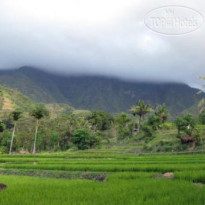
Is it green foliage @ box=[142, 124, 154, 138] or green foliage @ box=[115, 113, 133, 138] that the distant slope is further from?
green foliage @ box=[142, 124, 154, 138]

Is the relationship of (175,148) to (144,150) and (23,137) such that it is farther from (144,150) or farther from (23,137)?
(23,137)

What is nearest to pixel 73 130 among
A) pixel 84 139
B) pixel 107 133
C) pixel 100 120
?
pixel 84 139

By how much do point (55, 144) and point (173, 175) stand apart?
252ft

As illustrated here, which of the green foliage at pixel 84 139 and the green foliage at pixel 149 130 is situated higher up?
the green foliage at pixel 149 130

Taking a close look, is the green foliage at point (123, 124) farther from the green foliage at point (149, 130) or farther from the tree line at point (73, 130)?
the green foliage at point (149, 130)

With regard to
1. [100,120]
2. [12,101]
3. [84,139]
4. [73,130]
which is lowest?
[84,139]

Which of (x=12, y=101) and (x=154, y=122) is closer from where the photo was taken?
(x=154, y=122)

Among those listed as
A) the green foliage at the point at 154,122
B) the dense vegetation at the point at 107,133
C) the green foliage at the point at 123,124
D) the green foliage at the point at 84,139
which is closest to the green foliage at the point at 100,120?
the dense vegetation at the point at 107,133

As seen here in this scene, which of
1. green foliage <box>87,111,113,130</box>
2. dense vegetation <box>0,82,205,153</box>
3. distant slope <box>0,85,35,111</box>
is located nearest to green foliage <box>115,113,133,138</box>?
dense vegetation <box>0,82,205,153</box>

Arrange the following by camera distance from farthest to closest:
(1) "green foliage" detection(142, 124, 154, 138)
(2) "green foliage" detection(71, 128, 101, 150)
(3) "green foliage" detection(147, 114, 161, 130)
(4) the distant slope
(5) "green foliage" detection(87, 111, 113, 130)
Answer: (4) the distant slope < (5) "green foliage" detection(87, 111, 113, 130) < (2) "green foliage" detection(71, 128, 101, 150) < (3) "green foliage" detection(147, 114, 161, 130) < (1) "green foliage" detection(142, 124, 154, 138)

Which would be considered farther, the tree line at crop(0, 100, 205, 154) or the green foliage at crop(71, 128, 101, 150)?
the green foliage at crop(71, 128, 101, 150)

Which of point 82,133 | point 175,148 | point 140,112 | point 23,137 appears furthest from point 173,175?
point 23,137

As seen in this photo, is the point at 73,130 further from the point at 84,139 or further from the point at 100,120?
the point at 100,120

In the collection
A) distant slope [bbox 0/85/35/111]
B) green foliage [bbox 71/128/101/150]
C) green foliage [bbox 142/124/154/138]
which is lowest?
green foliage [bbox 71/128/101/150]
